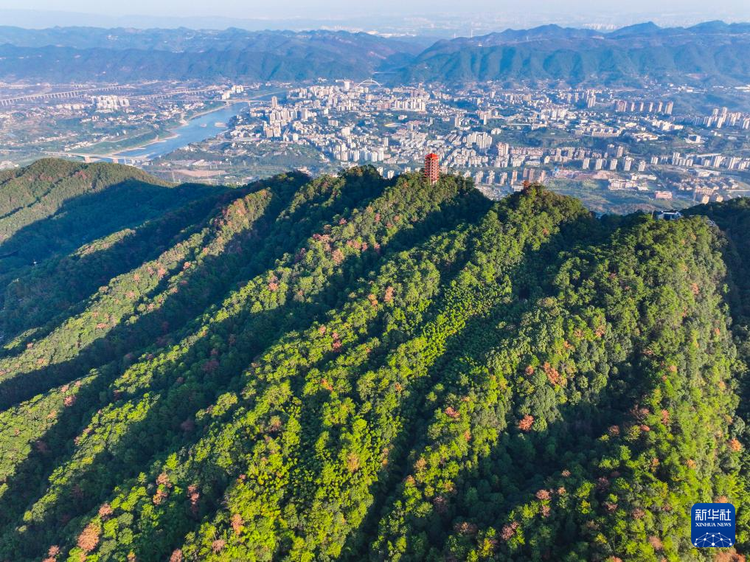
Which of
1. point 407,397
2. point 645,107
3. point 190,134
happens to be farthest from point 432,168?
point 645,107

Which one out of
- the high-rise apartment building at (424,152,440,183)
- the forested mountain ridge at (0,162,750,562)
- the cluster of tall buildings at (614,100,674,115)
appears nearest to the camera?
the forested mountain ridge at (0,162,750,562)

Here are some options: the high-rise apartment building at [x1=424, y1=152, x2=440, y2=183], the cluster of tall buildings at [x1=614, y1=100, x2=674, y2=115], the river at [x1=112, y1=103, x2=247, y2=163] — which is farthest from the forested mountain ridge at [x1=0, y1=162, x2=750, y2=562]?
the cluster of tall buildings at [x1=614, y1=100, x2=674, y2=115]

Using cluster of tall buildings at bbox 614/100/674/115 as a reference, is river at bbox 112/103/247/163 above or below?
below

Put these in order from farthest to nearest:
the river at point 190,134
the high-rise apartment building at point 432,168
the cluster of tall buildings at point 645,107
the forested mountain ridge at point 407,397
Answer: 1. the cluster of tall buildings at point 645,107
2. the river at point 190,134
3. the high-rise apartment building at point 432,168
4. the forested mountain ridge at point 407,397

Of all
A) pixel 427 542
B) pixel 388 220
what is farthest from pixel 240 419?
pixel 388 220

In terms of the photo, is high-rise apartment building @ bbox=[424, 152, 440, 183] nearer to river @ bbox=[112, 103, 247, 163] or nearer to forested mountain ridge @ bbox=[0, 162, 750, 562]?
forested mountain ridge @ bbox=[0, 162, 750, 562]

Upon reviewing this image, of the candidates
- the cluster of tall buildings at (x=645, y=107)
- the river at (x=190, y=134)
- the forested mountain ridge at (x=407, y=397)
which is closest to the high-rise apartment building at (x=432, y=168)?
the forested mountain ridge at (x=407, y=397)

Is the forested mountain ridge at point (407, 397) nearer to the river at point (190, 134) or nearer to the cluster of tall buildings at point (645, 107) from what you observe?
the river at point (190, 134)
